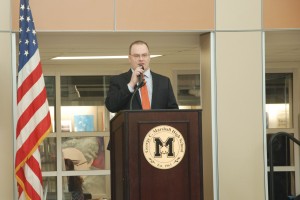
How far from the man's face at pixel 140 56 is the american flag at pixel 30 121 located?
52.5 inches

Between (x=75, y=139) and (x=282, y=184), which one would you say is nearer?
(x=75, y=139)

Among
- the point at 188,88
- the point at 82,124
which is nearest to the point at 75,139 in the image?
the point at 82,124

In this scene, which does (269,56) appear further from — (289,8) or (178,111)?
(178,111)

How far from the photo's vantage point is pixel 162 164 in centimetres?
541

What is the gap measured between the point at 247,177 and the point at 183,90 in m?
2.87

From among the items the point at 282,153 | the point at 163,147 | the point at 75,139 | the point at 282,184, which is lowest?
the point at 282,184

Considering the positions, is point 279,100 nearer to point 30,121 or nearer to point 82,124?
point 82,124

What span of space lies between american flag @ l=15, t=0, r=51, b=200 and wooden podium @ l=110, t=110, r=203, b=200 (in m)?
1.54

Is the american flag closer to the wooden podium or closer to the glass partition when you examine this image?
the wooden podium

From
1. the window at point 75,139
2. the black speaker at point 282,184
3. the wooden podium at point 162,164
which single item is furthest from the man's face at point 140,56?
the black speaker at point 282,184

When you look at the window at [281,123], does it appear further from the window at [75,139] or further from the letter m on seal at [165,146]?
the letter m on seal at [165,146]

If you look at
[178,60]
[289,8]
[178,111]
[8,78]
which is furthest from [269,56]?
[178,111]

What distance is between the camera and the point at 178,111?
5.45 m

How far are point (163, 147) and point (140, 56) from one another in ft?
2.51
